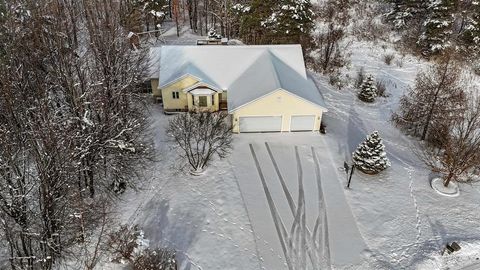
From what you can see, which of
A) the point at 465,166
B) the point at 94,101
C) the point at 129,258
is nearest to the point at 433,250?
the point at 465,166

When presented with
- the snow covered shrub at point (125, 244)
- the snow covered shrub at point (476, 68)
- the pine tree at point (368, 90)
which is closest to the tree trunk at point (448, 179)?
the pine tree at point (368, 90)

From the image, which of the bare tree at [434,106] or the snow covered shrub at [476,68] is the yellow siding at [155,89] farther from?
the snow covered shrub at [476,68]

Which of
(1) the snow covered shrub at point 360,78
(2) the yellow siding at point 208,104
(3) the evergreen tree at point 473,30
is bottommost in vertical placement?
(2) the yellow siding at point 208,104

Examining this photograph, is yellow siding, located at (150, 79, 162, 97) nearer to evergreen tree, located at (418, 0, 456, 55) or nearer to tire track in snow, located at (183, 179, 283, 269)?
tire track in snow, located at (183, 179, 283, 269)

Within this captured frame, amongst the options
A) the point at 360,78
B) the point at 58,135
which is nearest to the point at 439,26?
the point at 360,78

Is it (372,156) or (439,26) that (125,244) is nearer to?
(372,156)

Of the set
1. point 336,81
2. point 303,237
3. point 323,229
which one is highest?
point 336,81

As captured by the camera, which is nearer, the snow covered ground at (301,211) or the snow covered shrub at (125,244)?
the snow covered shrub at (125,244)
